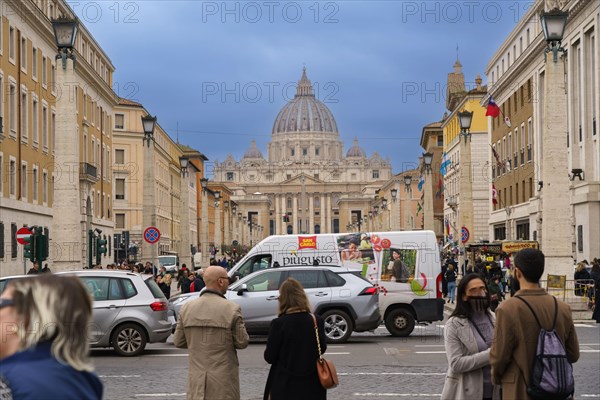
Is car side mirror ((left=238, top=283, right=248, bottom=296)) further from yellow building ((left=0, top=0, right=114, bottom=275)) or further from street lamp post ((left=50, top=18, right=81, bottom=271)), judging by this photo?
yellow building ((left=0, top=0, right=114, bottom=275))

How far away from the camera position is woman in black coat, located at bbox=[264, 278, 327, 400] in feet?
26.2

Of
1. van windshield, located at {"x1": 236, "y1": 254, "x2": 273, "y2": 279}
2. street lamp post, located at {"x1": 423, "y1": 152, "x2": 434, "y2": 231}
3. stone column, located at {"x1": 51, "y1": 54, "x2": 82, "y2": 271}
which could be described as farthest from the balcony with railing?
van windshield, located at {"x1": 236, "y1": 254, "x2": 273, "y2": 279}

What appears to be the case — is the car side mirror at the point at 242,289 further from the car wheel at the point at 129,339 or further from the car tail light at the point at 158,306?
the car wheel at the point at 129,339

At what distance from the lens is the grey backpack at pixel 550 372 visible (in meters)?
6.39

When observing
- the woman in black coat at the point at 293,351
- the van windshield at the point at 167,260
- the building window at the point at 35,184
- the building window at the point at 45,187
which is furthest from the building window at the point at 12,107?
the woman in black coat at the point at 293,351

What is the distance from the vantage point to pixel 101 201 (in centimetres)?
6431

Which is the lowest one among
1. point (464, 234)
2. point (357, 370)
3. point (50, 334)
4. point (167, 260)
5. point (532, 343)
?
point (357, 370)

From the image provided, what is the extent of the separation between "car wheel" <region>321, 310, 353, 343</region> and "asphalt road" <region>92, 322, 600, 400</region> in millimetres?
237

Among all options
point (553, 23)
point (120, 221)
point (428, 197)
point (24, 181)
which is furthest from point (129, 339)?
point (120, 221)

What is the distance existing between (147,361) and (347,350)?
3798 millimetres

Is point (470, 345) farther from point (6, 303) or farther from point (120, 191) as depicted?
point (120, 191)

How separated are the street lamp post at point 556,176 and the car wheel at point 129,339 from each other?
44.8 ft

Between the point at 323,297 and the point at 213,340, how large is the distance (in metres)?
12.6

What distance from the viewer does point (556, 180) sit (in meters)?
28.8
